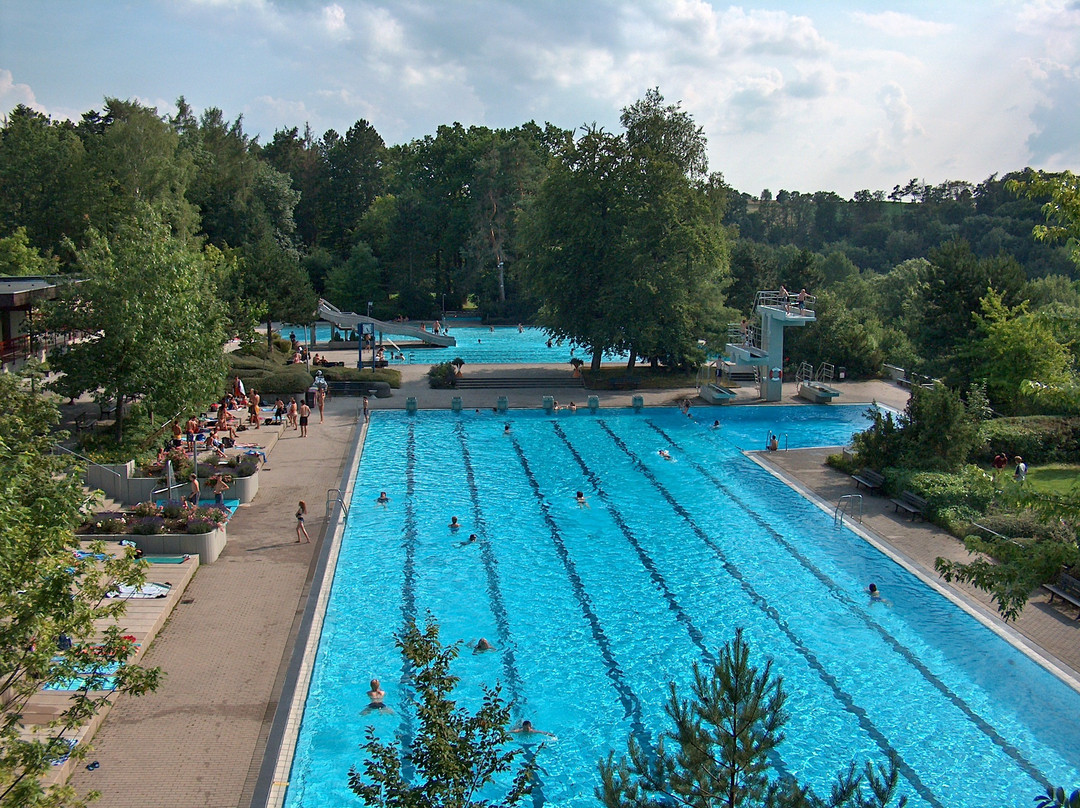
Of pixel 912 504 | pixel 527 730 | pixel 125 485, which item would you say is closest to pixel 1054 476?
pixel 912 504

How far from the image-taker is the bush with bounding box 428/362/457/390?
39.1m

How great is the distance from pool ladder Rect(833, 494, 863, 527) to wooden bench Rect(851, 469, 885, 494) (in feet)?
2.43

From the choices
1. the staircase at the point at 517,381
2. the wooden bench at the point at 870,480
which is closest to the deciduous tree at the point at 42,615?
the wooden bench at the point at 870,480

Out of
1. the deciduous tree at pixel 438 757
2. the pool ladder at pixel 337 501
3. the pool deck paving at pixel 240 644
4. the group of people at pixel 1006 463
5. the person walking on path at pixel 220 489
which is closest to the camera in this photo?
the deciduous tree at pixel 438 757

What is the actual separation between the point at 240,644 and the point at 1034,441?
2433 centimetres

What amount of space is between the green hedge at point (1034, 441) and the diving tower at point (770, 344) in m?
9.58

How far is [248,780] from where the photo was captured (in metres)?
11.7

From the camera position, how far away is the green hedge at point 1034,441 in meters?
27.5

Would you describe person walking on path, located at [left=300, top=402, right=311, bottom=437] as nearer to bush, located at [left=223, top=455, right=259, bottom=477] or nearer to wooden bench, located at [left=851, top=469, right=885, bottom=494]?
bush, located at [left=223, top=455, right=259, bottom=477]

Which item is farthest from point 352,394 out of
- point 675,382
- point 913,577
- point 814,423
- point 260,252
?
point 913,577

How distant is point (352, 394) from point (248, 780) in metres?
26.8

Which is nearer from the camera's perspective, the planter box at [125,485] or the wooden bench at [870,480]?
the planter box at [125,485]

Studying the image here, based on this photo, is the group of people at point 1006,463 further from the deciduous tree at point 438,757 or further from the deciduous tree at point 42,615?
the deciduous tree at point 42,615

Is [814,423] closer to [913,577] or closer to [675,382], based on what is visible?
[675,382]
